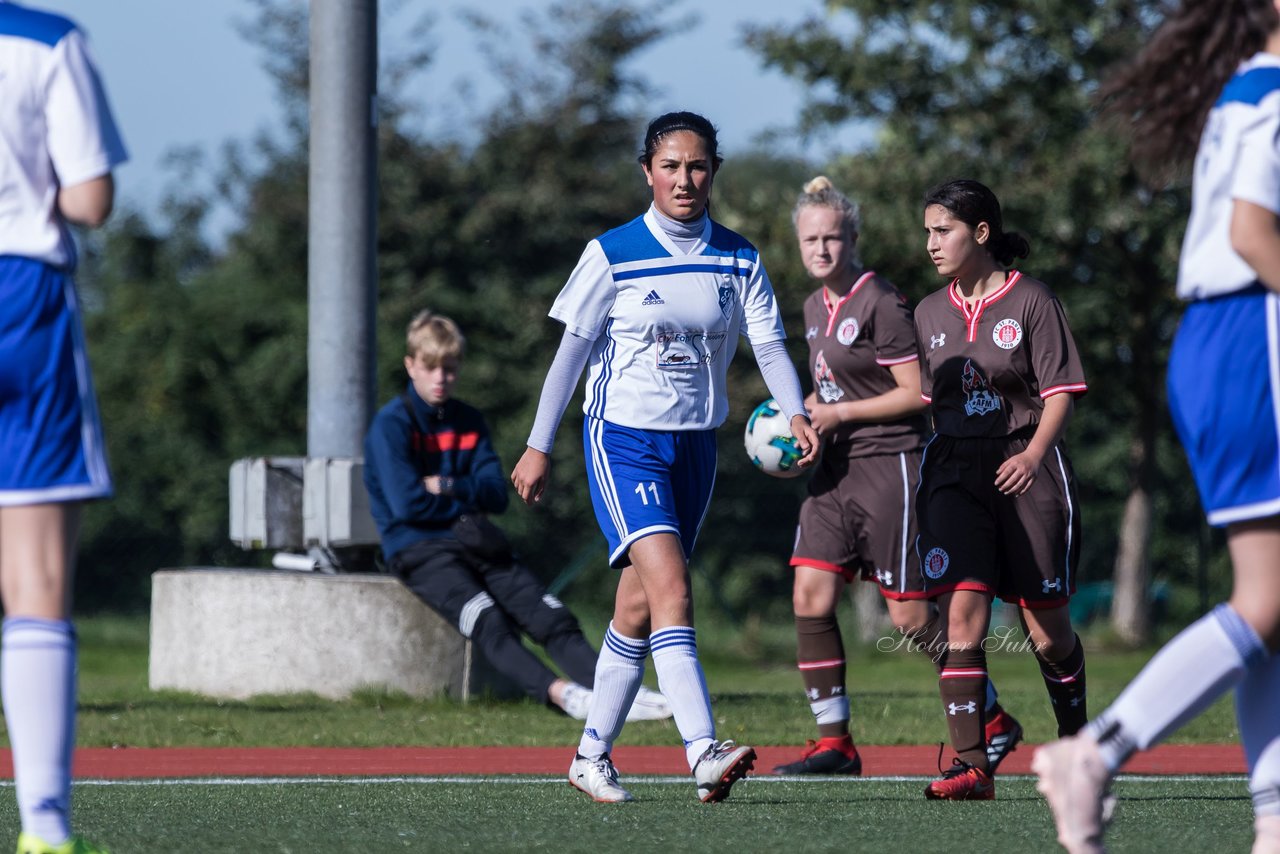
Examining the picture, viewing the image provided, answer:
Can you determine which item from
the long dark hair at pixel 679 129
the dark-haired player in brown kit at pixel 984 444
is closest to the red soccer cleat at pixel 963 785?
the dark-haired player in brown kit at pixel 984 444

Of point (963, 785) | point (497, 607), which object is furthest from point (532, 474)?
point (497, 607)

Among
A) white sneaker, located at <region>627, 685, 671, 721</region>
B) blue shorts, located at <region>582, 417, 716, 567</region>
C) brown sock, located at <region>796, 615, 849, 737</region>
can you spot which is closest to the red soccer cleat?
blue shorts, located at <region>582, 417, 716, 567</region>

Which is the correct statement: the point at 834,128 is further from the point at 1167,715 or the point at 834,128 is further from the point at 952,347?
the point at 1167,715

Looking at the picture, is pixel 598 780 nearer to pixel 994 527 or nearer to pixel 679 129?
pixel 994 527

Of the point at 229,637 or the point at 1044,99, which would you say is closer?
the point at 229,637

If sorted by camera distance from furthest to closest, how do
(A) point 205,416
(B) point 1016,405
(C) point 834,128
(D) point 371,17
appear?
(A) point 205,416 < (C) point 834,128 < (D) point 371,17 < (B) point 1016,405

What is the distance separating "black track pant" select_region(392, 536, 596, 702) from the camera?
345 inches

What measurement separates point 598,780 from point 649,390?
1.24 metres

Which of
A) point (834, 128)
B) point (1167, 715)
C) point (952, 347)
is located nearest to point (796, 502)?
point (834, 128)

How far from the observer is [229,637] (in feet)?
32.4

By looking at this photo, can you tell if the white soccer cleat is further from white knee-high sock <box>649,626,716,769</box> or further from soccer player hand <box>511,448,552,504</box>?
soccer player hand <box>511,448,552,504</box>

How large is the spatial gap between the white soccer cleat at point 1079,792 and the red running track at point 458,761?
3.47 meters

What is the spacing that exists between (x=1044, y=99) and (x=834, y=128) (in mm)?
2523

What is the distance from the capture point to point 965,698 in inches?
233
